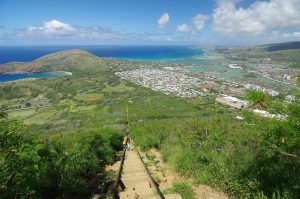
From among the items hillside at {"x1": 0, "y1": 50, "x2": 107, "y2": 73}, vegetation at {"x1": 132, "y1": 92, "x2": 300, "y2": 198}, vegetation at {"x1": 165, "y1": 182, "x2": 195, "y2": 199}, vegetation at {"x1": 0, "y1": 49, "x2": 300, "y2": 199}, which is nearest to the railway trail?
vegetation at {"x1": 165, "y1": 182, "x2": 195, "y2": 199}

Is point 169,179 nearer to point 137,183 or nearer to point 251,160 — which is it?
point 137,183

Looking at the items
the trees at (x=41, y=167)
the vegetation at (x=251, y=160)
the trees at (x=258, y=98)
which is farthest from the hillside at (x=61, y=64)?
the trees at (x=258, y=98)

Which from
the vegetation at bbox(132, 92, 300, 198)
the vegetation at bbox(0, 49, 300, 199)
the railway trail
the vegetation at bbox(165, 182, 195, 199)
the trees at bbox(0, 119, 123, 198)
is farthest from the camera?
the vegetation at bbox(165, 182, 195, 199)

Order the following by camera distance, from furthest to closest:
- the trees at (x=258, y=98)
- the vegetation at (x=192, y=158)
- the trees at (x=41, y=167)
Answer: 1. the trees at (x=258, y=98)
2. the vegetation at (x=192, y=158)
3. the trees at (x=41, y=167)

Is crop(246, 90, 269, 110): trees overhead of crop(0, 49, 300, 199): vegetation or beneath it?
overhead

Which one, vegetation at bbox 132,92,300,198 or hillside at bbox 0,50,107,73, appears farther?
hillside at bbox 0,50,107,73

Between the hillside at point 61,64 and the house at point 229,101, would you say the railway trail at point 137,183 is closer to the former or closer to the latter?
the house at point 229,101

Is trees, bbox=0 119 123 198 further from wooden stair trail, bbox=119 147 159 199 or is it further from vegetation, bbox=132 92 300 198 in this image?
vegetation, bbox=132 92 300 198

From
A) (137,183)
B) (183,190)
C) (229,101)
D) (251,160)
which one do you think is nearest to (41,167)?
(137,183)

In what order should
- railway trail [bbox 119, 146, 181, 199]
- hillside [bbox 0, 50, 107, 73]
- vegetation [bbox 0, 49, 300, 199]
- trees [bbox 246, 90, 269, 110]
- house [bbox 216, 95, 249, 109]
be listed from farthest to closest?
hillside [bbox 0, 50, 107, 73] → house [bbox 216, 95, 249, 109] → railway trail [bbox 119, 146, 181, 199] → trees [bbox 246, 90, 269, 110] → vegetation [bbox 0, 49, 300, 199]
